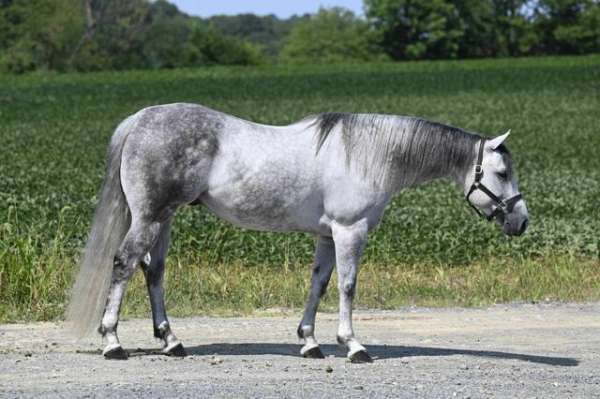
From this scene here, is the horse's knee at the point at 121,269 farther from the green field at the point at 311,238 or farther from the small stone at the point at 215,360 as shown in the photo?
the green field at the point at 311,238

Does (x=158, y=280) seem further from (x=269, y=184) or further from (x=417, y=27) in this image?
(x=417, y=27)

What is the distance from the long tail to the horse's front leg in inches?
68.3

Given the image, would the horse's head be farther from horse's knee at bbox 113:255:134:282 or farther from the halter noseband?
horse's knee at bbox 113:255:134:282

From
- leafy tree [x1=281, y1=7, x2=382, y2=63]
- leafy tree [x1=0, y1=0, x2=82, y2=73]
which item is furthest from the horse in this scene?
leafy tree [x1=281, y1=7, x2=382, y2=63]

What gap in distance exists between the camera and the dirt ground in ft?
29.1

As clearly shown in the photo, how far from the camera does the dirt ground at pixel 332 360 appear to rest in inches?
350

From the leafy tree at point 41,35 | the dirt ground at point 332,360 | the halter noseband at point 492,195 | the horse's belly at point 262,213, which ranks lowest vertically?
the dirt ground at point 332,360

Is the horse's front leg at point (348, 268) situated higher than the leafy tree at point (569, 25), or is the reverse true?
the leafy tree at point (569, 25)

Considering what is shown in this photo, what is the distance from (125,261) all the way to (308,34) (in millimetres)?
157683

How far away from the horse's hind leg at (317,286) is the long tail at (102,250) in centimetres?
164

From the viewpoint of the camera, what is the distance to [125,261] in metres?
9.90

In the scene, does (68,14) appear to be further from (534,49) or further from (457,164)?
(457,164)

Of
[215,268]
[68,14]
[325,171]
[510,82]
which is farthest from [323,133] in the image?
[68,14]

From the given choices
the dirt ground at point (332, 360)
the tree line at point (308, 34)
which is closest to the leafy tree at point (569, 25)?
the tree line at point (308, 34)
